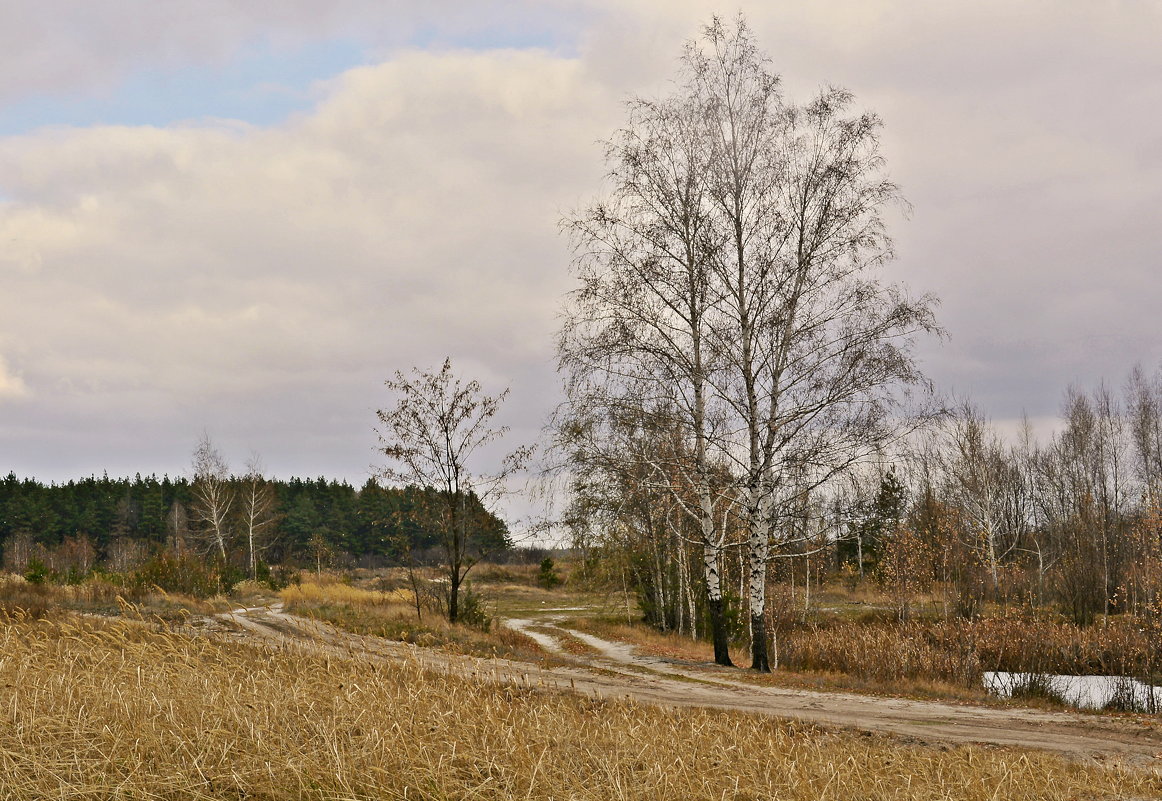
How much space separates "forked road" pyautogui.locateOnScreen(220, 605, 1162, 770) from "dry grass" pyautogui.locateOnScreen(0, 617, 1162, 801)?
4.93 ft

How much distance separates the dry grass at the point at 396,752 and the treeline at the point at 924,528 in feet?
25.8

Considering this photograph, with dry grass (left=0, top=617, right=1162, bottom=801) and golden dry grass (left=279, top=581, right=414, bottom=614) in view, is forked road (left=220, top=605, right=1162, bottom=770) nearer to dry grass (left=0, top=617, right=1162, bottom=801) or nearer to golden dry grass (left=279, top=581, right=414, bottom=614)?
dry grass (left=0, top=617, right=1162, bottom=801)

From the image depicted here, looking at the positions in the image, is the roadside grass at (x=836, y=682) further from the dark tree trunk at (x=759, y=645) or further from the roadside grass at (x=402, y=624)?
the roadside grass at (x=402, y=624)

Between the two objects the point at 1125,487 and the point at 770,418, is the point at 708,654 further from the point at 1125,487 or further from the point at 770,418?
the point at 1125,487

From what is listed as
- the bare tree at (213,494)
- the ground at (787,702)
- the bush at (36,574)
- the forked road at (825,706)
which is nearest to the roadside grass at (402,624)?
the ground at (787,702)

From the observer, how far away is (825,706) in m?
12.6

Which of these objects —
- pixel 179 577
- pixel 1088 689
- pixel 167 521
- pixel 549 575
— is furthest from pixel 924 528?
pixel 167 521

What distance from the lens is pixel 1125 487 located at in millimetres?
49125

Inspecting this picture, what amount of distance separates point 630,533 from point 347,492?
78620 millimetres

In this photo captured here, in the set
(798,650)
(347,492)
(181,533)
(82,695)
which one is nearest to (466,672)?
(82,695)

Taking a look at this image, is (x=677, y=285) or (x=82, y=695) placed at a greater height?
(x=677, y=285)

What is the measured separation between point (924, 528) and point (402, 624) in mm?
20092

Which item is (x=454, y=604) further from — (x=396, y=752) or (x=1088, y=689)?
(x=396, y=752)

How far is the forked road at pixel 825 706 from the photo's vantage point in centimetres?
1038
